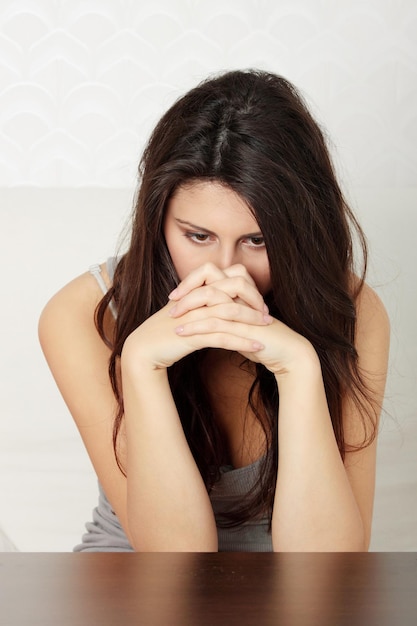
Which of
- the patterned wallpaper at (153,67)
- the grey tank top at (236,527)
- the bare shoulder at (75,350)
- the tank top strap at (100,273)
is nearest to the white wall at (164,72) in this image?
the patterned wallpaper at (153,67)

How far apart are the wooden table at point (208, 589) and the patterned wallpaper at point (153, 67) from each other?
234 cm

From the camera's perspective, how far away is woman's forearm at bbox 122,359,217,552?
1377 millimetres

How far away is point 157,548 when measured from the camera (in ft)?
4.59

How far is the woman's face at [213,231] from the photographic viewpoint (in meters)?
1.39

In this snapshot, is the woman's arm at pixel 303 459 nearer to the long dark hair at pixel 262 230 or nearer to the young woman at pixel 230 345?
the young woman at pixel 230 345

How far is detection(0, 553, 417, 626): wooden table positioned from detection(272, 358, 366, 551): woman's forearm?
0.56m

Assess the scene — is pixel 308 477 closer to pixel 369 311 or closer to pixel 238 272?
pixel 238 272

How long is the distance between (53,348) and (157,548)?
1.34ft

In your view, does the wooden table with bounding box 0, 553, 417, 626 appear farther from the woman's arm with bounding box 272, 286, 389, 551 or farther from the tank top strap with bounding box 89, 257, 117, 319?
the tank top strap with bounding box 89, 257, 117, 319

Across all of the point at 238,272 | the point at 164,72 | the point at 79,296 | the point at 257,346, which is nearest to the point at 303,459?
the point at 257,346

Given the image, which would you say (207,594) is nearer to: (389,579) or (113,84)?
(389,579)

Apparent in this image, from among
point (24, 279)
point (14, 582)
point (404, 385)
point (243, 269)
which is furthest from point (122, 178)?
point (14, 582)

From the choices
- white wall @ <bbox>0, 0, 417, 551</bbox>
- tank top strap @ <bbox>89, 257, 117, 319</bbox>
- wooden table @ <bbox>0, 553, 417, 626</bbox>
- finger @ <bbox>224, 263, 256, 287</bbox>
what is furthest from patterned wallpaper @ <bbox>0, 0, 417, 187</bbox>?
wooden table @ <bbox>0, 553, 417, 626</bbox>

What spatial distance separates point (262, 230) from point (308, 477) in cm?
37
